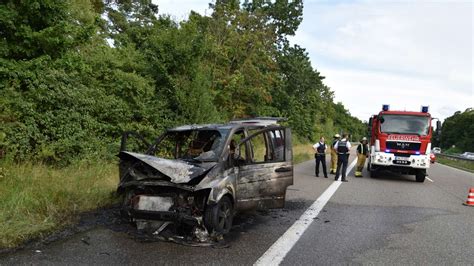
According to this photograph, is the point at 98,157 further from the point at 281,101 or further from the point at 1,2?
the point at 281,101

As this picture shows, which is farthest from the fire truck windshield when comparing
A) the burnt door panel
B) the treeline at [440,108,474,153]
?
the treeline at [440,108,474,153]

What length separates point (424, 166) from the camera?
14750 mm

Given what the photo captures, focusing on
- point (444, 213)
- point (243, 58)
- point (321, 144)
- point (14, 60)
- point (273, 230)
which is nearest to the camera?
point (273, 230)

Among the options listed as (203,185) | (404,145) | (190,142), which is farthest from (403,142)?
Result: (203,185)

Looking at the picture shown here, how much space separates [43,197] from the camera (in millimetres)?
6461

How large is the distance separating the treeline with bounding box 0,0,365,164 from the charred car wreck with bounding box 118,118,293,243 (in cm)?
417

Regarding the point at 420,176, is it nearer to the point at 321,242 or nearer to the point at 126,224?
the point at 321,242

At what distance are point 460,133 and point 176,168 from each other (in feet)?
374

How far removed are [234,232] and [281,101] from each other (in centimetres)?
3962

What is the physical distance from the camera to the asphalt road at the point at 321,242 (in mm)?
4723

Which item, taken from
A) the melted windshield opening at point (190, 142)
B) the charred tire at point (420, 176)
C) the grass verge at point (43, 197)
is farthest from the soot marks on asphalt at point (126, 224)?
the charred tire at point (420, 176)

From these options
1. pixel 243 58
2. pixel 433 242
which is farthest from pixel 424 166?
pixel 243 58

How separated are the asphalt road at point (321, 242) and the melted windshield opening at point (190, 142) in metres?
1.39

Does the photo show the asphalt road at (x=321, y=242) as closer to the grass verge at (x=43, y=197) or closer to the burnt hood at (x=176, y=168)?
the grass verge at (x=43, y=197)
